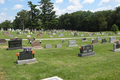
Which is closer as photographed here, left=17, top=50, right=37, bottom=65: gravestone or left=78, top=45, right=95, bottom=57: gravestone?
left=17, top=50, right=37, bottom=65: gravestone

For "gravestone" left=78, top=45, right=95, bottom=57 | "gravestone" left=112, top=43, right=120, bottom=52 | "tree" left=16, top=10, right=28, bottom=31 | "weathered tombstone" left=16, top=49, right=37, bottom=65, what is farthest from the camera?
"tree" left=16, top=10, right=28, bottom=31

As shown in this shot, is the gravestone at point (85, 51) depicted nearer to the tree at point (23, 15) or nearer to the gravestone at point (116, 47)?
the gravestone at point (116, 47)

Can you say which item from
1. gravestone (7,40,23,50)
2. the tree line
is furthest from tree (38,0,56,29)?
gravestone (7,40,23,50)

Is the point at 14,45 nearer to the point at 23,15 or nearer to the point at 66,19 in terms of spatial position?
the point at 23,15

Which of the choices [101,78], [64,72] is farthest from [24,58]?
[101,78]

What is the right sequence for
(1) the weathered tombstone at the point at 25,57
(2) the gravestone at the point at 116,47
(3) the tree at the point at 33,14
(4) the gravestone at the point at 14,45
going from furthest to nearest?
(3) the tree at the point at 33,14, (4) the gravestone at the point at 14,45, (2) the gravestone at the point at 116,47, (1) the weathered tombstone at the point at 25,57

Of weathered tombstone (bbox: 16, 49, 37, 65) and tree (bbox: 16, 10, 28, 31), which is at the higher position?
tree (bbox: 16, 10, 28, 31)

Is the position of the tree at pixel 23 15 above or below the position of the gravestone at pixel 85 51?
above

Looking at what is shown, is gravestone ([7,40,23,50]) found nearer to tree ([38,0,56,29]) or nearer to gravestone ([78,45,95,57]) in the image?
gravestone ([78,45,95,57])

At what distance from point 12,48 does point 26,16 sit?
63.4 metres

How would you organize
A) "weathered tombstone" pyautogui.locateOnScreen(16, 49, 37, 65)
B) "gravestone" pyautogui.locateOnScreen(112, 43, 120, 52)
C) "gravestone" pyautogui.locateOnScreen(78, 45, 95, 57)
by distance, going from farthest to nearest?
1. "gravestone" pyautogui.locateOnScreen(112, 43, 120, 52)
2. "gravestone" pyautogui.locateOnScreen(78, 45, 95, 57)
3. "weathered tombstone" pyautogui.locateOnScreen(16, 49, 37, 65)

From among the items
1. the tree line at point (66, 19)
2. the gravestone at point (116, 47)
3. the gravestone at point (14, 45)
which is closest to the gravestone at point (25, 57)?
the gravestone at point (14, 45)

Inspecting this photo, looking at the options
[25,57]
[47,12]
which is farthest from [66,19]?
[25,57]

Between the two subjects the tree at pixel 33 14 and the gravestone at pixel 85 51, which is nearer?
the gravestone at pixel 85 51
